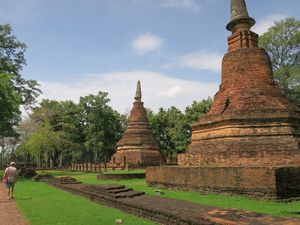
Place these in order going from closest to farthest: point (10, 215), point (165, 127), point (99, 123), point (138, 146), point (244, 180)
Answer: point (10, 215) → point (244, 180) → point (138, 146) → point (165, 127) → point (99, 123)

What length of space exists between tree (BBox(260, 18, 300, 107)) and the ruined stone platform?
75.9ft

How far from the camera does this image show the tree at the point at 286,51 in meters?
29.0

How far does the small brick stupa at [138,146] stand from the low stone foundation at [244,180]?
1681 cm

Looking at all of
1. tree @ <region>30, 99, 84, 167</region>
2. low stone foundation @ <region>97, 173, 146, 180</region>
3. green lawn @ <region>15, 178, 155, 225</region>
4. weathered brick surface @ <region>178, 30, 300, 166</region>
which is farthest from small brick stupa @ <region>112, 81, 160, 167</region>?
green lawn @ <region>15, 178, 155, 225</region>

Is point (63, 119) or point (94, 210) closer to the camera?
point (94, 210)

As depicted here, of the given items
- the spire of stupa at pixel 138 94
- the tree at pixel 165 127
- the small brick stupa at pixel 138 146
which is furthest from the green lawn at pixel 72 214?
the tree at pixel 165 127

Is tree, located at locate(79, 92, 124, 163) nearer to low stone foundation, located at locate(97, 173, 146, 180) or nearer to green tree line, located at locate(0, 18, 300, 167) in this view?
green tree line, located at locate(0, 18, 300, 167)

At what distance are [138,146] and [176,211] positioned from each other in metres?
23.9

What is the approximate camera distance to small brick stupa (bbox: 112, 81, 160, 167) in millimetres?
29656

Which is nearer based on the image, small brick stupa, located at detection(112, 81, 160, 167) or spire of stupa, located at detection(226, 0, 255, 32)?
spire of stupa, located at detection(226, 0, 255, 32)

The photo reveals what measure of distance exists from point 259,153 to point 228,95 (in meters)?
3.49

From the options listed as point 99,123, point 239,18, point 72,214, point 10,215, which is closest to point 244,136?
point 239,18

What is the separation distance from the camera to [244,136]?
1245cm

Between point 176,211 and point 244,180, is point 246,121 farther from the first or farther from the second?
point 176,211
